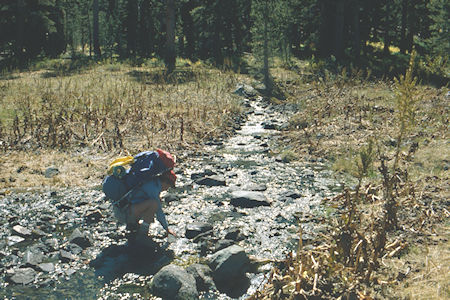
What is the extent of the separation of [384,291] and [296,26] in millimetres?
33497

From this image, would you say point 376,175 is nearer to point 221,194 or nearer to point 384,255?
point 221,194

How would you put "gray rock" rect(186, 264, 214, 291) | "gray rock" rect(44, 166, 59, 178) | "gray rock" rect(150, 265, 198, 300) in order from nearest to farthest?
"gray rock" rect(150, 265, 198, 300) → "gray rock" rect(186, 264, 214, 291) → "gray rock" rect(44, 166, 59, 178)

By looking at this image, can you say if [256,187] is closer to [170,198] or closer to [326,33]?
[170,198]

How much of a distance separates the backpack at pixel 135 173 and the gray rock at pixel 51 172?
3.56 meters

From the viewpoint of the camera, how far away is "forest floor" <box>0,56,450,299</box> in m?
4.50

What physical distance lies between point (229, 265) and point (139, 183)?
163 centimetres

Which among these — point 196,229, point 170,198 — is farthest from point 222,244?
point 170,198

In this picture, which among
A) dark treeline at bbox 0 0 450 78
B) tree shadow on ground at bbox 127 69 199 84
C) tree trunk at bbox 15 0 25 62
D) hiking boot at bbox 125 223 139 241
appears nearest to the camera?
hiking boot at bbox 125 223 139 241

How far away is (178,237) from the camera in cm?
614

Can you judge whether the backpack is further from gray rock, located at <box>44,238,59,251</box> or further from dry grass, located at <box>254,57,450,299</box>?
dry grass, located at <box>254,57,450,299</box>

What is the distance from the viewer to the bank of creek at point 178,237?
4.86m

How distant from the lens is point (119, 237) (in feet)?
19.8

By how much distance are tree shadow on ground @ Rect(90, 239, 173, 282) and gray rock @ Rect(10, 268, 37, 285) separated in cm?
70

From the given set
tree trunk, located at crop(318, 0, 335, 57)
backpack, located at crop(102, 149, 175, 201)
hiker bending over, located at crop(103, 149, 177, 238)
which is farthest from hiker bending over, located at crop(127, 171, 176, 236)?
tree trunk, located at crop(318, 0, 335, 57)
